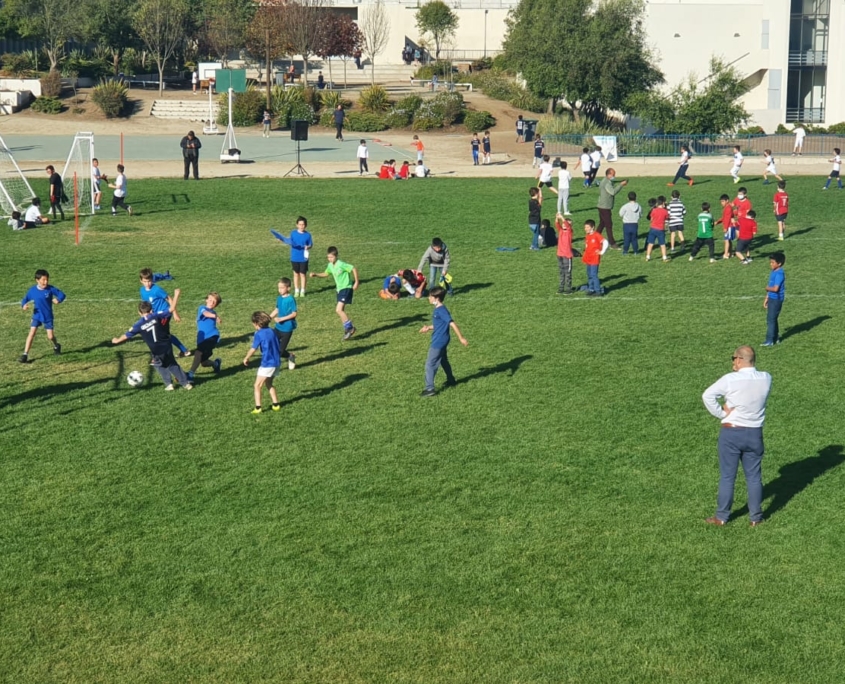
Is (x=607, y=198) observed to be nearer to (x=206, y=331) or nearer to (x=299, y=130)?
(x=206, y=331)

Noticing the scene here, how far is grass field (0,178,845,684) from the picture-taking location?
406 inches

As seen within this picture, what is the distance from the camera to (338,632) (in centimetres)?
1059

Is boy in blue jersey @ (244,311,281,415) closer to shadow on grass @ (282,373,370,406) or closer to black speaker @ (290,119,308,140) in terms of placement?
shadow on grass @ (282,373,370,406)

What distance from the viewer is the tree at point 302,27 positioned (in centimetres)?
7875

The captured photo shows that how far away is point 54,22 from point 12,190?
41316mm

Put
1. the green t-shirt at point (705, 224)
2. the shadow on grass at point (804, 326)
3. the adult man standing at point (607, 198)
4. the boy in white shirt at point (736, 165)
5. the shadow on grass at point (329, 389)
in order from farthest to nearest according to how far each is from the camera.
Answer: the boy in white shirt at point (736, 165) < the adult man standing at point (607, 198) < the green t-shirt at point (705, 224) < the shadow on grass at point (804, 326) < the shadow on grass at point (329, 389)

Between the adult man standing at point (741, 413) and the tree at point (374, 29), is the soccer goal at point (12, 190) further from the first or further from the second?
the tree at point (374, 29)

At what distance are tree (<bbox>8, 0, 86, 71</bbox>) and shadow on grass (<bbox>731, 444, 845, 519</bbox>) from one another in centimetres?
7021

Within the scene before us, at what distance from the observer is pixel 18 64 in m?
74.8

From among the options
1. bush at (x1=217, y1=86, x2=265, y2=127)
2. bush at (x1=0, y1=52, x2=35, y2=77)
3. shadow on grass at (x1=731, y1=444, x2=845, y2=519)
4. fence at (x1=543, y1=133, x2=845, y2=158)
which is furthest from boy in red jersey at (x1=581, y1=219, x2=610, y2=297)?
bush at (x1=0, y1=52, x2=35, y2=77)

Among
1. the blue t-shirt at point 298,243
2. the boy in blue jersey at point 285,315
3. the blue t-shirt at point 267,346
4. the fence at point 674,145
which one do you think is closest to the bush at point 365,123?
the fence at point 674,145

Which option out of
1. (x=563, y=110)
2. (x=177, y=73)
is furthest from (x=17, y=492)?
(x=177, y=73)

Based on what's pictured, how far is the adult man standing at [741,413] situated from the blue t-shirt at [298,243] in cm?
1308

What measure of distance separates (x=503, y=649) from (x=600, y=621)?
1099 mm
